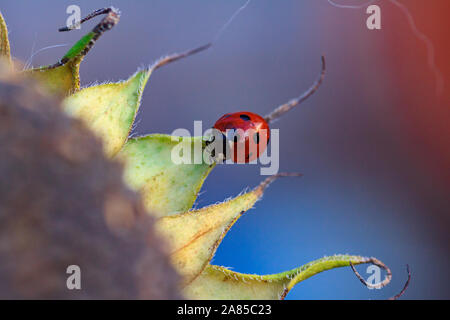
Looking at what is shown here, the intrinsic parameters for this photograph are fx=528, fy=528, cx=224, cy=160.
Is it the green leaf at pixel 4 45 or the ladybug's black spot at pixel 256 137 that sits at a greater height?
the green leaf at pixel 4 45

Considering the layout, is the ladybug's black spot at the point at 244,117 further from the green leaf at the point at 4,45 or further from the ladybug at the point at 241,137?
the green leaf at the point at 4,45

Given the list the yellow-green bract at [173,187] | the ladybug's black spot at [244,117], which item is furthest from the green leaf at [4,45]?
the ladybug's black spot at [244,117]

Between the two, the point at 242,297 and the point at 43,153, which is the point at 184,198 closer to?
the point at 242,297

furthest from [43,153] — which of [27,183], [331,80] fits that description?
[331,80]

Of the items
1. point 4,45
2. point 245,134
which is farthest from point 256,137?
point 4,45

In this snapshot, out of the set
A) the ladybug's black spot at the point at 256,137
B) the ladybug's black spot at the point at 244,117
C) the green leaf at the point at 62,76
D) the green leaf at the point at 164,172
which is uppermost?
the green leaf at the point at 62,76
